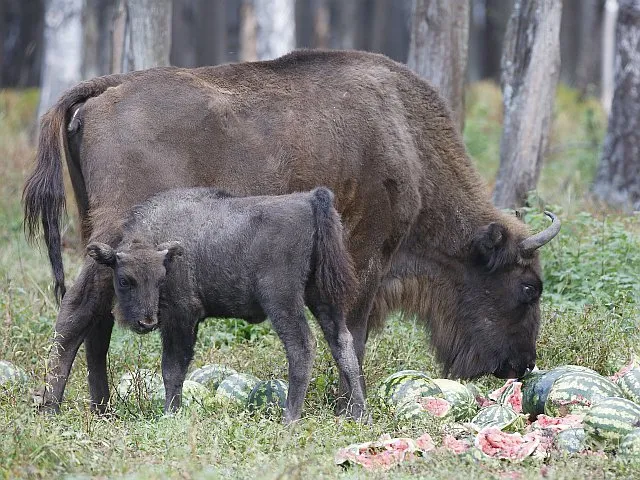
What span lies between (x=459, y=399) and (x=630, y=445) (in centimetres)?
138

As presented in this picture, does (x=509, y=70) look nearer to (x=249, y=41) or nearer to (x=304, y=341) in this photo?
(x=304, y=341)

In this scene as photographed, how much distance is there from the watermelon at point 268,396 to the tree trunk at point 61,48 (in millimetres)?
11459

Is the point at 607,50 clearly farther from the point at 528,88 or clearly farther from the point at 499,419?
the point at 499,419

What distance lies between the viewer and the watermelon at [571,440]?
5.43m

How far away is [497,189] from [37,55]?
27398mm

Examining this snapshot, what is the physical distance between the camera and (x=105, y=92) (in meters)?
6.65

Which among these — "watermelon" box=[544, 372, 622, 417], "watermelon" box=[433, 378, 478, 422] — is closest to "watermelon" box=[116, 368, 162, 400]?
"watermelon" box=[433, 378, 478, 422]

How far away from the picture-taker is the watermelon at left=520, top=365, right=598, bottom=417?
640 cm

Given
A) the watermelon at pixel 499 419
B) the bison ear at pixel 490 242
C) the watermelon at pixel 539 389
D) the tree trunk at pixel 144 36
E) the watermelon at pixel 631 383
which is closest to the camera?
the watermelon at pixel 499 419

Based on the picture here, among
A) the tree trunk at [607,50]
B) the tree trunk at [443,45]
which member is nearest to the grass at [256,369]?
the tree trunk at [443,45]

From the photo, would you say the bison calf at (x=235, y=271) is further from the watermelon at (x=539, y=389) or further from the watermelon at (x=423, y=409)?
the watermelon at (x=539, y=389)

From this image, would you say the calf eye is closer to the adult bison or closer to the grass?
the adult bison

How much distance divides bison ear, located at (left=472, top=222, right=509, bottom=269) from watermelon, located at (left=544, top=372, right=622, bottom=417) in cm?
157

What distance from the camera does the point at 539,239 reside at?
295 inches
